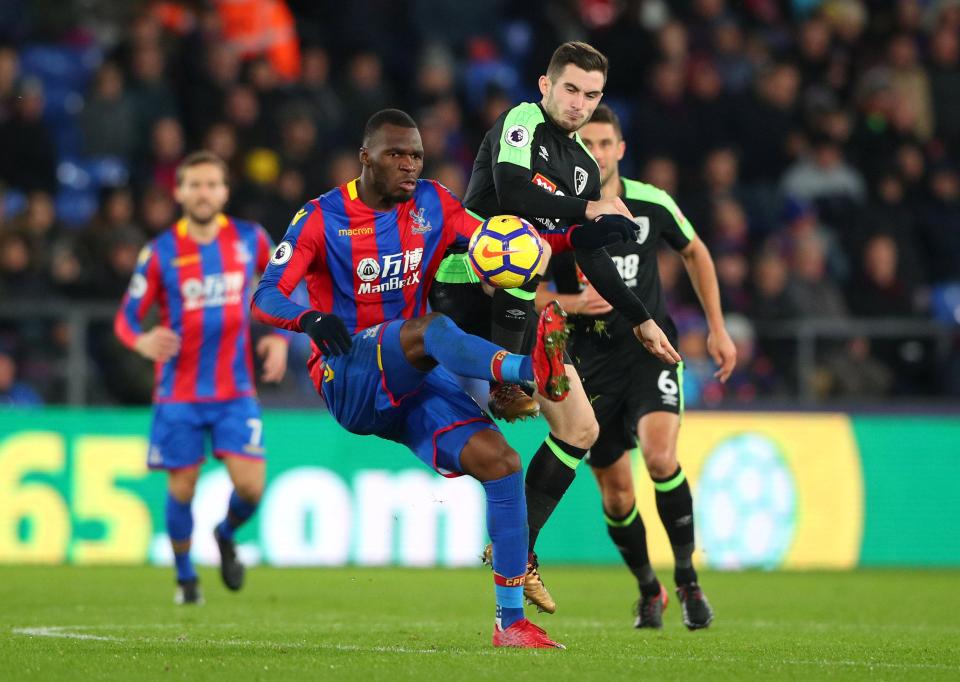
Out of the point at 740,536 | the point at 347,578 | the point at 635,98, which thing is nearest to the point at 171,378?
the point at 347,578

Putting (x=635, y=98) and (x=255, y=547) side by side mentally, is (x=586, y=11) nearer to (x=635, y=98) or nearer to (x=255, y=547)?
(x=635, y=98)

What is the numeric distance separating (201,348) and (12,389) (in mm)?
3501

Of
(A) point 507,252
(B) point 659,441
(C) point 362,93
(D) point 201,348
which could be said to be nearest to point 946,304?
(C) point 362,93

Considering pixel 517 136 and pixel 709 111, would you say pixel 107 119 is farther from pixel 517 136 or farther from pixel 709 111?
pixel 517 136

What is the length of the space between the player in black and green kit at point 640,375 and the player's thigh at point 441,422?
1542mm

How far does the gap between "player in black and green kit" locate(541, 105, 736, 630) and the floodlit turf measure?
1.25 feet

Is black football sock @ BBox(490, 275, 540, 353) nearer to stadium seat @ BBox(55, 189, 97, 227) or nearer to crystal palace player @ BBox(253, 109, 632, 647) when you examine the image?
crystal palace player @ BBox(253, 109, 632, 647)

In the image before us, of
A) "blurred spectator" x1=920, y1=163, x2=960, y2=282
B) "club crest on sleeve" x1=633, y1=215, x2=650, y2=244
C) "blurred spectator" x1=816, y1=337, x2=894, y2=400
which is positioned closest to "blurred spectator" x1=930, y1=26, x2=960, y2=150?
"blurred spectator" x1=920, y1=163, x2=960, y2=282

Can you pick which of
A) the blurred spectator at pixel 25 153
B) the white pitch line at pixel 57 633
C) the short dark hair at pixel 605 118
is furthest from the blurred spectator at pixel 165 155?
the white pitch line at pixel 57 633

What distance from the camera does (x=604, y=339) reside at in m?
8.77

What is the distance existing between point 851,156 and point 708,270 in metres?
9.44

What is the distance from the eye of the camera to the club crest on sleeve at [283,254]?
273 inches

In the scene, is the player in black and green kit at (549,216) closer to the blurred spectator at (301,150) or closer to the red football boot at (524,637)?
the red football boot at (524,637)

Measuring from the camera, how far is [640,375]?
8633 millimetres
